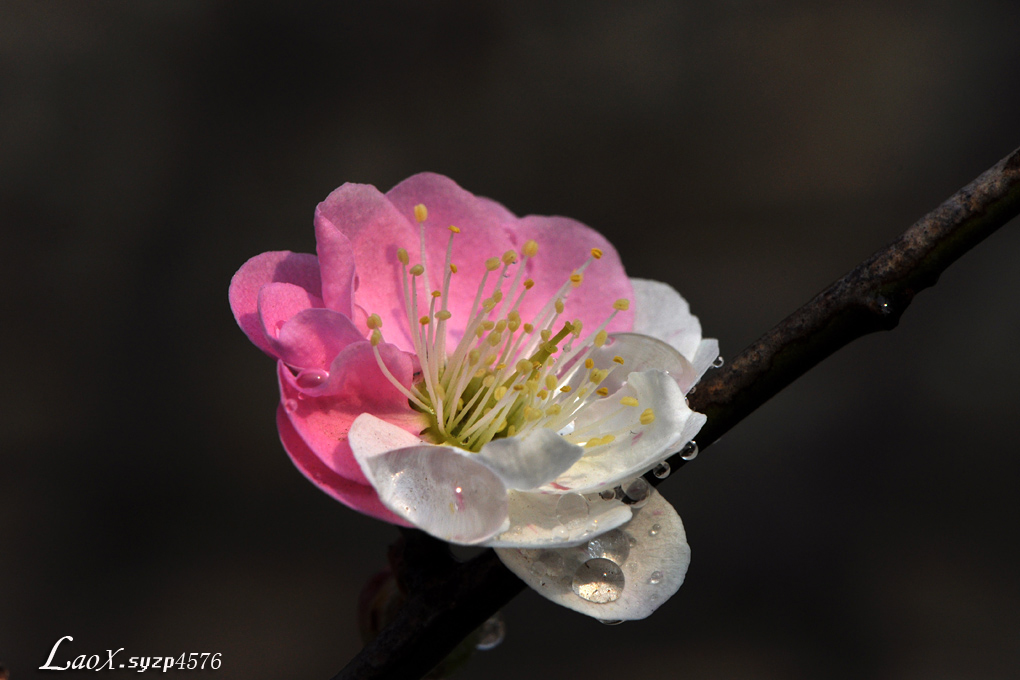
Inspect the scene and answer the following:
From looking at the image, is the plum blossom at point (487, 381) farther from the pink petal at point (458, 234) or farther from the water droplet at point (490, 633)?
the water droplet at point (490, 633)

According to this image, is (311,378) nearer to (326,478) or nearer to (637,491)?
(326,478)

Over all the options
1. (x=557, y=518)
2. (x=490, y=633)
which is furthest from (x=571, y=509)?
(x=490, y=633)

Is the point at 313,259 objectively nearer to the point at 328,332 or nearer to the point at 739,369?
the point at 328,332

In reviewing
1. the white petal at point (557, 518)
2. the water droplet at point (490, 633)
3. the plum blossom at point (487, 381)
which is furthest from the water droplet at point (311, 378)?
the water droplet at point (490, 633)

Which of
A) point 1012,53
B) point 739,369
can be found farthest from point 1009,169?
point 1012,53

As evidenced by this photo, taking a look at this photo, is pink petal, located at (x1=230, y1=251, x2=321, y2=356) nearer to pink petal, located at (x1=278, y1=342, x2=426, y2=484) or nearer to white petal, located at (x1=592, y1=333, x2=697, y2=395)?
pink petal, located at (x1=278, y1=342, x2=426, y2=484)
